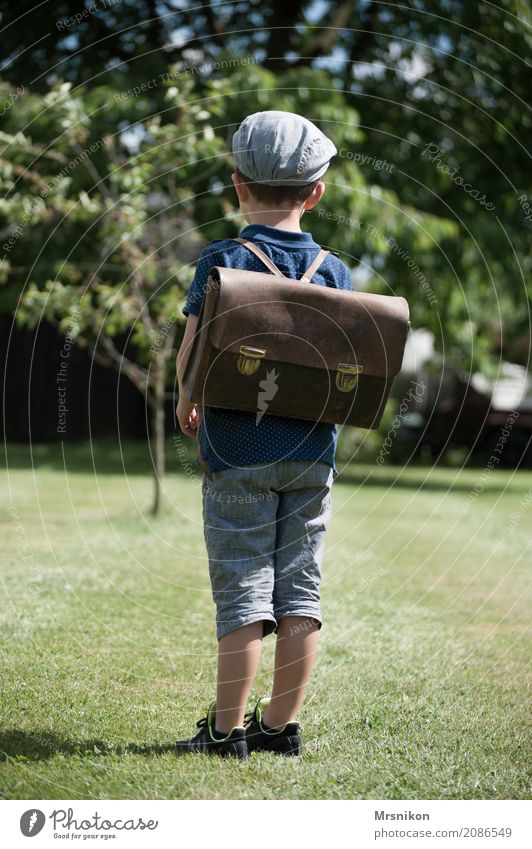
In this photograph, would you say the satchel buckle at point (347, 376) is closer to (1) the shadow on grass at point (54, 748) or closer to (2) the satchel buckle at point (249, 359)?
(2) the satchel buckle at point (249, 359)

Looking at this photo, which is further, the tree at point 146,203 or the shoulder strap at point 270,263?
the tree at point 146,203

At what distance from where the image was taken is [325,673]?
4.21 meters

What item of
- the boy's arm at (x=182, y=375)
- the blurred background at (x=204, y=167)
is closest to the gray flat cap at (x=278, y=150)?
the boy's arm at (x=182, y=375)

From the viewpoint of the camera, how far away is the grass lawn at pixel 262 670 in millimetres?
3029

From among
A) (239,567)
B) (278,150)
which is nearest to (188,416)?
(239,567)

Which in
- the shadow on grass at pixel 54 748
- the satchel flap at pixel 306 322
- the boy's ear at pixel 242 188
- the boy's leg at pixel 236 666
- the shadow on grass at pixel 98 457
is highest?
the boy's ear at pixel 242 188

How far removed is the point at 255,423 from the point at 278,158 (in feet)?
2.62

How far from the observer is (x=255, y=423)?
309 centimetres

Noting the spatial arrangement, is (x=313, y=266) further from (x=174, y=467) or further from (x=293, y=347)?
(x=174, y=467)

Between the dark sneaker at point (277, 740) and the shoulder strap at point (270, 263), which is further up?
the shoulder strap at point (270, 263)

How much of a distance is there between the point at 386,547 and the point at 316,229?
5233 mm
